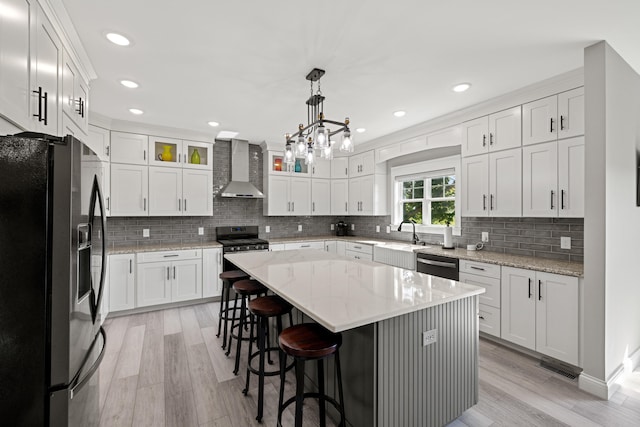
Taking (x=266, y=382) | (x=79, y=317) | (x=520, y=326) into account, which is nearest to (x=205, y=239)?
(x=266, y=382)

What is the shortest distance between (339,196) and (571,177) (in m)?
3.63

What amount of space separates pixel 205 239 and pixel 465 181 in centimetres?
402

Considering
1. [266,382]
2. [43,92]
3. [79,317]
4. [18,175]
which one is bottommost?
[266,382]

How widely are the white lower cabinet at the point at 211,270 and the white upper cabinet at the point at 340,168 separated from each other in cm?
264

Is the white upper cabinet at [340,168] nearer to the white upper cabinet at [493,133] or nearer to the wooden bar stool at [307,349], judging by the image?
the white upper cabinet at [493,133]

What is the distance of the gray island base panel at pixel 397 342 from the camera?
1.50 m

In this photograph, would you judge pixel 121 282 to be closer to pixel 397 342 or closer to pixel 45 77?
pixel 45 77

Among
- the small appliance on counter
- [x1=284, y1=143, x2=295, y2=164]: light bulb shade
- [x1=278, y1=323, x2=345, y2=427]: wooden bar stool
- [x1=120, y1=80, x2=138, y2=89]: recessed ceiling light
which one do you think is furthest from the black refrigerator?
the small appliance on counter

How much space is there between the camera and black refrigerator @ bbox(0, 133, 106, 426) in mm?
1054

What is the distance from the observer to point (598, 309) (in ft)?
7.01

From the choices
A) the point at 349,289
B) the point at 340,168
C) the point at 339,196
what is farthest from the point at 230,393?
the point at 340,168

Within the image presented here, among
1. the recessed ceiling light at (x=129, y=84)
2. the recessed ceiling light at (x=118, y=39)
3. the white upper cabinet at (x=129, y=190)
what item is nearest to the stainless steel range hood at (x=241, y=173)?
the white upper cabinet at (x=129, y=190)

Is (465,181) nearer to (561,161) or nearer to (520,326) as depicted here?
(561,161)

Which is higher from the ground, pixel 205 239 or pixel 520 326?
pixel 205 239
